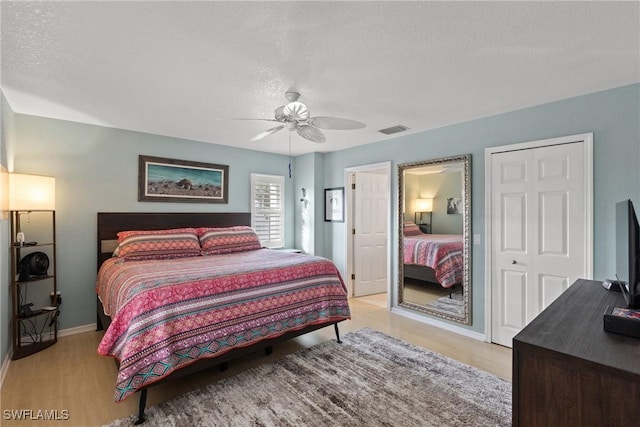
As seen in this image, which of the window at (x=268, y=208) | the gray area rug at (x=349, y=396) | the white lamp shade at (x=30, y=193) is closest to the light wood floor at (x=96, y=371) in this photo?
the gray area rug at (x=349, y=396)

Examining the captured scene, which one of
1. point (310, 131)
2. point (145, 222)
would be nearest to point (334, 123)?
point (310, 131)

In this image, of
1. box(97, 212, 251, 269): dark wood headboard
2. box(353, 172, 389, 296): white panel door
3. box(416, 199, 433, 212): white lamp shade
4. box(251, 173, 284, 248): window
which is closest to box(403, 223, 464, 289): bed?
box(416, 199, 433, 212): white lamp shade

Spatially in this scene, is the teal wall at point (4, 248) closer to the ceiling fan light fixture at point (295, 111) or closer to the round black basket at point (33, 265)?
the round black basket at point (33, 265)

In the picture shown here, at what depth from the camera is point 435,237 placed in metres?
3.95

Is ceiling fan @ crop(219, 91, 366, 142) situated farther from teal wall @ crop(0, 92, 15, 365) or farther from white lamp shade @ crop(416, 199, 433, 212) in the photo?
teal wall @ crop(0, 92, 15, 365)

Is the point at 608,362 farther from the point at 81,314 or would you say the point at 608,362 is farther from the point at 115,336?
the point at 81,314

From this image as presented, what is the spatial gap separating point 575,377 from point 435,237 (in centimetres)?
297

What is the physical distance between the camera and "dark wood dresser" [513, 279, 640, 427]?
98 centimetres

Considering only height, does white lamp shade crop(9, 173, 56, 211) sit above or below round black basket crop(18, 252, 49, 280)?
above

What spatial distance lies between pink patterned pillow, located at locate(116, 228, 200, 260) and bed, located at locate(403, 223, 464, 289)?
275 cm

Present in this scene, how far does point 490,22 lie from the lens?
1.70 m

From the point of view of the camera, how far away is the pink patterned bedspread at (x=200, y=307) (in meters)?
2.06

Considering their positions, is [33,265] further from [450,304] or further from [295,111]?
[450,304]

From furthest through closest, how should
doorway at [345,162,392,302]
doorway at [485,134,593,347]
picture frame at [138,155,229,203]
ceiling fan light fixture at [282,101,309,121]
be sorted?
doorway at [345,162,392,302] → picture frame at [138,155,229,203] → doorway at [485,134,593,347] → ceiling fan light fixture at [282,101,309,121]
